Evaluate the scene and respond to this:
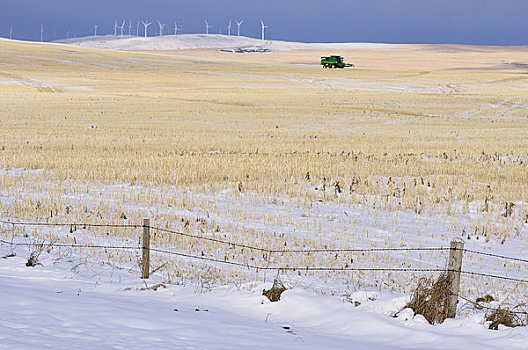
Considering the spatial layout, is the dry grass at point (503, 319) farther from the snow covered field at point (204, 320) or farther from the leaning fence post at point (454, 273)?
the leaning fence post at point (454, 273)

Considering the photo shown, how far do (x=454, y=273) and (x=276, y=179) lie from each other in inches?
464

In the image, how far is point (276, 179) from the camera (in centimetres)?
1966

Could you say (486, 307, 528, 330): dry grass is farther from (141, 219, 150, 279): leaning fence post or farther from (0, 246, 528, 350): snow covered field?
(141, 219, 150, 279): leaning fence post

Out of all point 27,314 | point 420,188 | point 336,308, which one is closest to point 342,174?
point 420,188

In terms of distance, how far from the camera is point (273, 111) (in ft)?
176

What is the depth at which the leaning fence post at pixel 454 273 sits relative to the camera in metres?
8.04

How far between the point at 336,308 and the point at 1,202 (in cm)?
994

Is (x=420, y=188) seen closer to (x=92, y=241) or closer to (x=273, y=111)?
(x=92, y=241)

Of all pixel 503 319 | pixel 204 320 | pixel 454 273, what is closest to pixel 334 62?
pixel 454 273

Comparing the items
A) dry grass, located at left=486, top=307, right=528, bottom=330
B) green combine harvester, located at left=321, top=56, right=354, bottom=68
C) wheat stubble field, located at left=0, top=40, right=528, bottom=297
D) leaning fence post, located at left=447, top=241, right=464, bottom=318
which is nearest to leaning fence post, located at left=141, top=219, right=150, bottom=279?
wheat stubble field, located at left=0, top=40, right=528, bottom=297

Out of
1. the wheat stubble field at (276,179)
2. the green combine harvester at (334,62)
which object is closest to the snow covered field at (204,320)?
the wheat stubble field at (276,179)

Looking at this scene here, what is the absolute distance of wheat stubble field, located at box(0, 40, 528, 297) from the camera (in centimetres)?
1224

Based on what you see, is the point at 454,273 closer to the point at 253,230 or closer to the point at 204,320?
the point at 204,320

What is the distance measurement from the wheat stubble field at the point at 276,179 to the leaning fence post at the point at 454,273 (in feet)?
5.28
